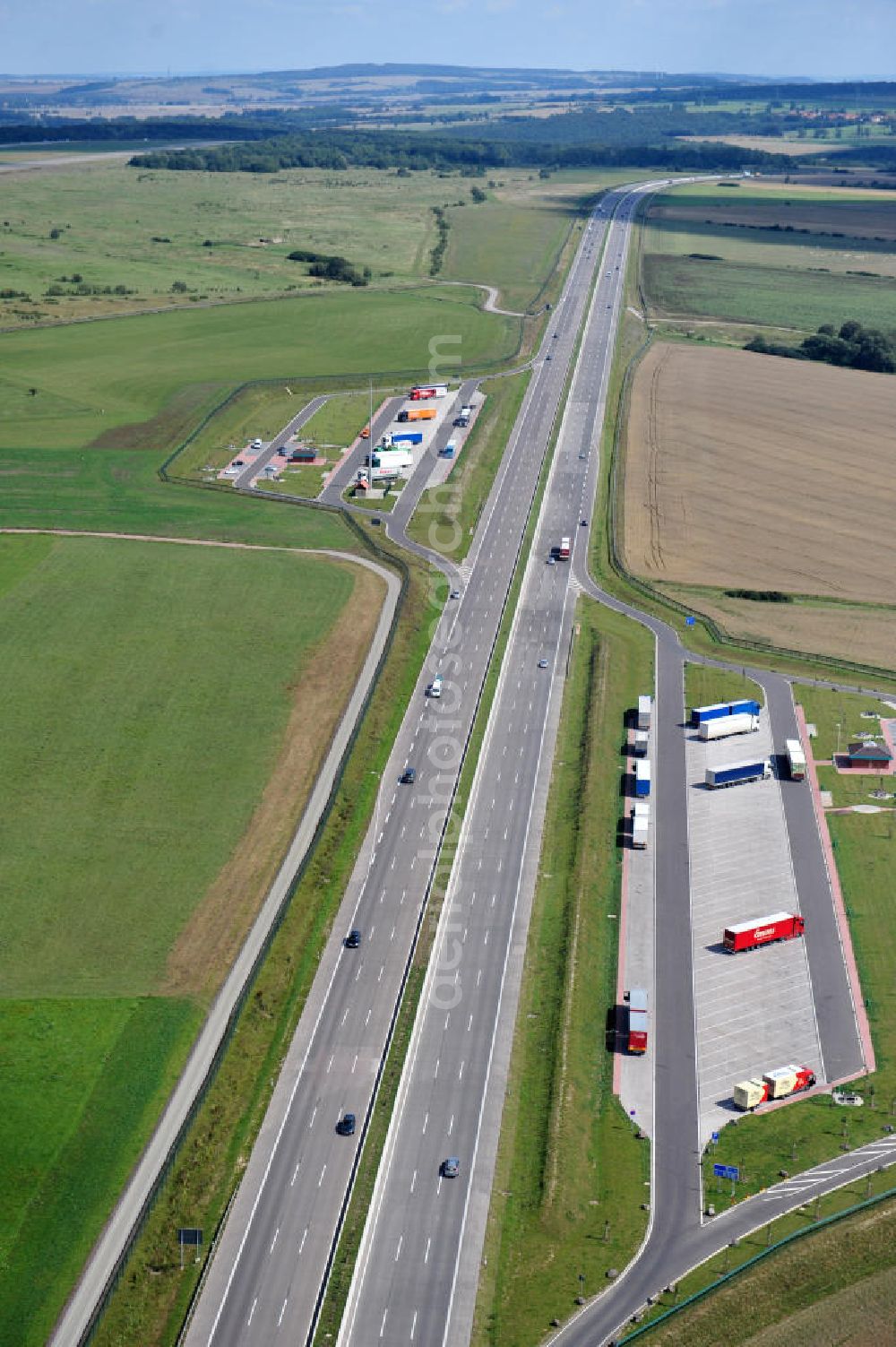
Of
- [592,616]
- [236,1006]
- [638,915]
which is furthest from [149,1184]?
[592,616]

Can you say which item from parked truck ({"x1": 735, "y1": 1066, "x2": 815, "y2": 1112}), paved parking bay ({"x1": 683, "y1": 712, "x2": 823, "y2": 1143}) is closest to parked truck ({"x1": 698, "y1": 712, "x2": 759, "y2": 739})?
paved parking bay ({"x1": 683, "y1": 712, "x2": 823, "y2": 1143})

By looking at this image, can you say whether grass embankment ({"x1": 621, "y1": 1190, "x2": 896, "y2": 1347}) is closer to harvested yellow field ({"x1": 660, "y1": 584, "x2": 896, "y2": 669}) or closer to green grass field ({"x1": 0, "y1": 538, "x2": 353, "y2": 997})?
green grass field ({"x1": 0, "y1": 538, "x2": 353, "y2": 997})

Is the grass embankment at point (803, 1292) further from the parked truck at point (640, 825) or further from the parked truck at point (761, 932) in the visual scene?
the parked truck at point (640, 825)

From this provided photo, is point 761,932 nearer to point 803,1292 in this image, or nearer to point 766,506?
point 803,1292

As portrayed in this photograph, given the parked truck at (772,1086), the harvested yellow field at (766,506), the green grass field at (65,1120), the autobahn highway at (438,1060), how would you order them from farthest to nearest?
the harvested yellow field at (766,506) < the parked truck at (772,1086) < the autobahn highway at (438,1060) < the green grass field at (65,1120)

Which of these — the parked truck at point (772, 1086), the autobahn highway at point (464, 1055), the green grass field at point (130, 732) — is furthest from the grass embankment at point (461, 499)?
the parked truck at point (772, 1086)
